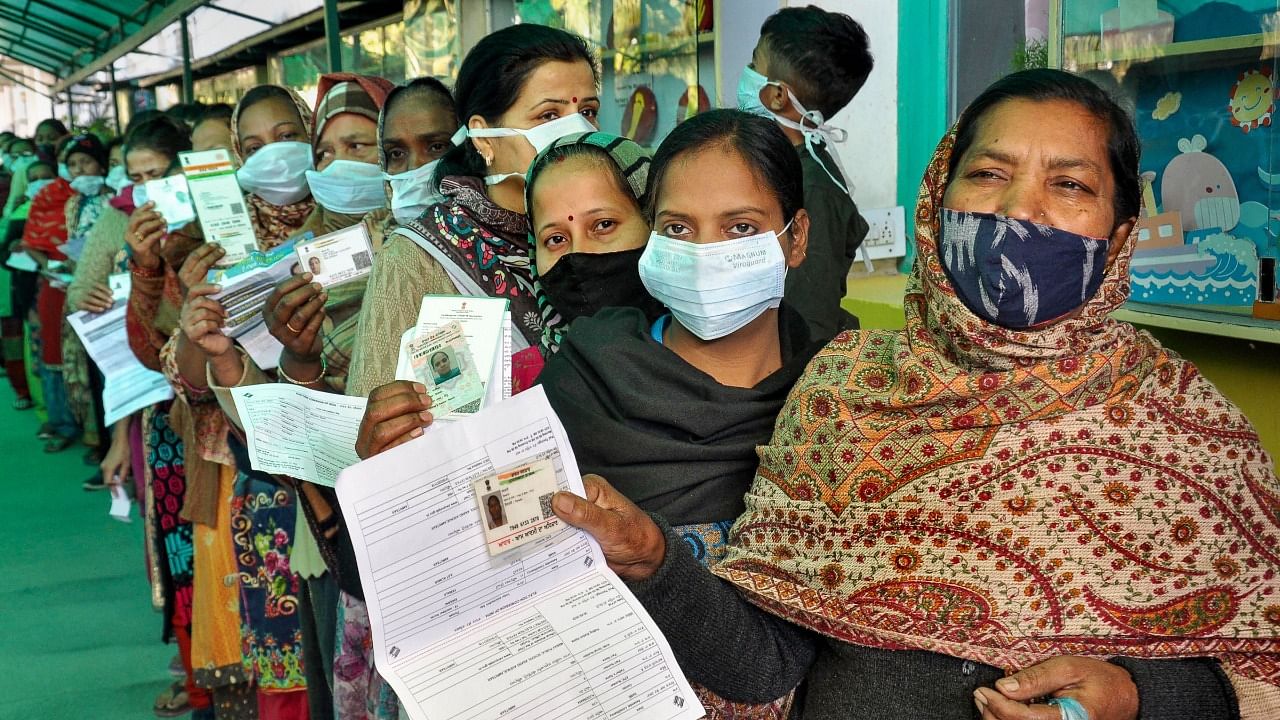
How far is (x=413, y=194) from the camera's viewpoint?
8.79 ft

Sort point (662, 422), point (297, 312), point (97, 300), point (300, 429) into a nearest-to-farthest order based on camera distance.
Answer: point (662, 422) < point (300, 429) < point (297, 312) < point (97, 300)

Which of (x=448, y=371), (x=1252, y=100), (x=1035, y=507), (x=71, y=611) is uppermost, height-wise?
(x=1252, y=100)

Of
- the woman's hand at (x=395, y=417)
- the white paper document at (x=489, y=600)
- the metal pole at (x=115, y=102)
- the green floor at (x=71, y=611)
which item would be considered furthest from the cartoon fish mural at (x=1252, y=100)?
the metal pole at (x=115, y=102)

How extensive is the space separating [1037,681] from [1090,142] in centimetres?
78

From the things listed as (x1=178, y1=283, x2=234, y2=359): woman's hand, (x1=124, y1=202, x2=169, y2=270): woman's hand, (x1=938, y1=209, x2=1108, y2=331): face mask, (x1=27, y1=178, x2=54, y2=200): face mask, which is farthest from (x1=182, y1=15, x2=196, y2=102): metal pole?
(x1=938, y1=209, x2=1108, y2=331): face mask

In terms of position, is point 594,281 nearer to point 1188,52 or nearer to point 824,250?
point 824,250

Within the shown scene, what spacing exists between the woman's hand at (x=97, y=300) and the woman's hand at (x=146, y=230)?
1.32 meters

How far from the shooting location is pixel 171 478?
4.14 m

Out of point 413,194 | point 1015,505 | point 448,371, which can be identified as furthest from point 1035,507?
point 413,194

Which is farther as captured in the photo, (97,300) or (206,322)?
(97,300)

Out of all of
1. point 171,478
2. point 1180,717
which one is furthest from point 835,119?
point 1180,717

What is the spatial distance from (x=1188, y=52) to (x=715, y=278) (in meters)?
1.51

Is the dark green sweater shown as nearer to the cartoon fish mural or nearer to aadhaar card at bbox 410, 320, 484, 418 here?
the cartoon fish mural

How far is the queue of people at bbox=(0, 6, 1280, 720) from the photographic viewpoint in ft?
5.02
